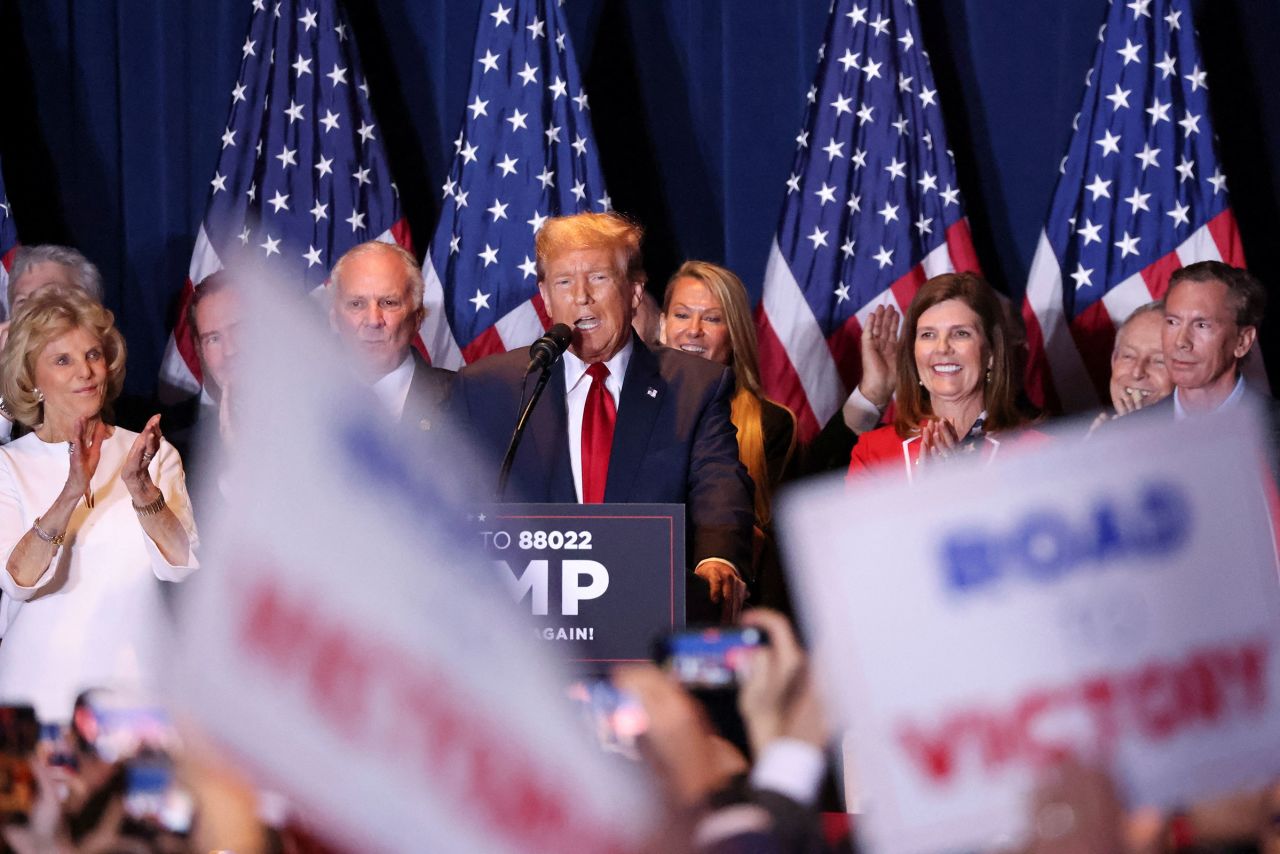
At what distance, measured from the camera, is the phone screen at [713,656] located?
3.91ft

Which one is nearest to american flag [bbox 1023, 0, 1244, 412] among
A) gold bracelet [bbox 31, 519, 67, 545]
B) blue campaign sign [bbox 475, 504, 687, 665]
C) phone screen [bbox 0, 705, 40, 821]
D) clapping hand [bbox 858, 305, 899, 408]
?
clapping hand [bbox 858, 305, 899, 408]

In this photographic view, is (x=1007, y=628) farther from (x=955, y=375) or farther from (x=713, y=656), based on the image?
(x=955, y=375)

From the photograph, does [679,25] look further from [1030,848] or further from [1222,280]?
[1030,848]

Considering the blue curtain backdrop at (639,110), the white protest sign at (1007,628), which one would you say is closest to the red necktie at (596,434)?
the white protest sign at (1007,628)

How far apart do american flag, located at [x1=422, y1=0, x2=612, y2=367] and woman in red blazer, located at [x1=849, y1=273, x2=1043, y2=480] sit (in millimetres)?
1494

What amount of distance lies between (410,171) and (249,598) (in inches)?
182

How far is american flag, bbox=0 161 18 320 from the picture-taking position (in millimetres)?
4882

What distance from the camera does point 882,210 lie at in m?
4.82

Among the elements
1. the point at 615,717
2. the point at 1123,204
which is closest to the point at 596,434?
the point at 615,717

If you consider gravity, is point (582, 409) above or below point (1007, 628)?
above

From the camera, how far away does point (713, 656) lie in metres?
1.21

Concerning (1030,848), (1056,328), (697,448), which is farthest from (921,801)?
(1056,328)

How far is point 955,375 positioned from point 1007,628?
268 centimetres

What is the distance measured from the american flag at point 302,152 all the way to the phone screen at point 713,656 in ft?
12.9
